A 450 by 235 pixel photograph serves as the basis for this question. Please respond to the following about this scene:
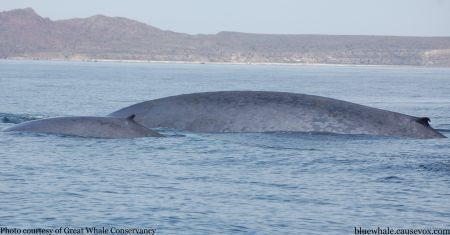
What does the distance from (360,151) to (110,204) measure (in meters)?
7.88

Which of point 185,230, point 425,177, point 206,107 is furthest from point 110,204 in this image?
point 206,107

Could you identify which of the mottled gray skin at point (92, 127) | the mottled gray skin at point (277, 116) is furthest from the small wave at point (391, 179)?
the mottled gray skin at point (92, 127)

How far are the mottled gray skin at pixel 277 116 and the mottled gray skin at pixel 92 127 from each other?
0.88 m

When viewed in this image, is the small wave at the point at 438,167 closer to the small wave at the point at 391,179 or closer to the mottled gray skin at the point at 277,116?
the small wave at the point at 391,179

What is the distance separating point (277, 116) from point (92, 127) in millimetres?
4717

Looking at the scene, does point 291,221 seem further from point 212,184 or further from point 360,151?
point 360,151

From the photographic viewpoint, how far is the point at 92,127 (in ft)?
76.2

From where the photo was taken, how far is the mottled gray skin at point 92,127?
74.7 ft

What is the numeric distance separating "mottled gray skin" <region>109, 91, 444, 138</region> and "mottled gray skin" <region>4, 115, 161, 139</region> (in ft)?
2.89

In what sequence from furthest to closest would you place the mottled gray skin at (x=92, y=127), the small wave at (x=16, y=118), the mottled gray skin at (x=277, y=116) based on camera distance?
the small wave at (x=16, y=118) → the mottled gray skin at (x=92, y=127) → the mottled gray skin at (x=277, y=116)

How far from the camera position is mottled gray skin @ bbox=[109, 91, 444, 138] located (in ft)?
74.1

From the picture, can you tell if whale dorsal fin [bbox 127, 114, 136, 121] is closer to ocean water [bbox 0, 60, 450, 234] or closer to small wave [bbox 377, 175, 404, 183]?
ocean water [bbox 0, 60, 450, 234]

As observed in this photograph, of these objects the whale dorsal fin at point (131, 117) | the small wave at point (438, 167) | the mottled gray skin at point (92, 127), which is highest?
the whale dorsal fin at point (131, 117)

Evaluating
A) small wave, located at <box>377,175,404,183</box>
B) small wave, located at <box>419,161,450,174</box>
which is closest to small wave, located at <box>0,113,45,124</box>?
small wave, located at <box>419,161,450,174</box>
